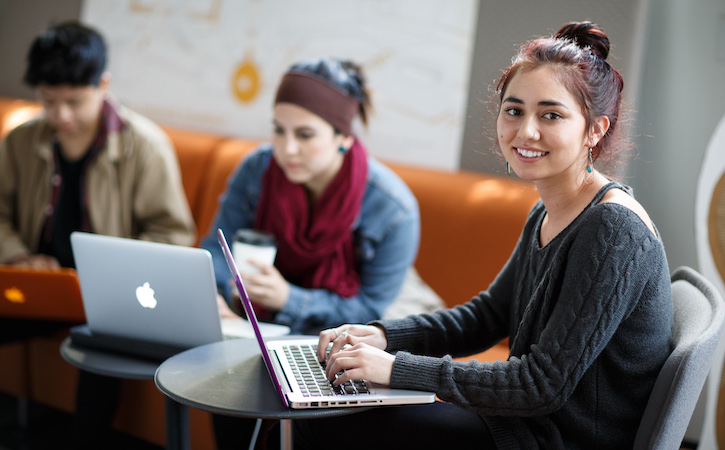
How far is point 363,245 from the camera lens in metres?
2.15

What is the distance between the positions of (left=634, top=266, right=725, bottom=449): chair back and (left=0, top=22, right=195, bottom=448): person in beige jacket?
5.64ft

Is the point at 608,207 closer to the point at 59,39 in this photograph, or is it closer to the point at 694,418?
the point at 694,418

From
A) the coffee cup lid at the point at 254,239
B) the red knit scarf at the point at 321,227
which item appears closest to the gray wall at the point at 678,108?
the red knit scarf at the point at 321,227

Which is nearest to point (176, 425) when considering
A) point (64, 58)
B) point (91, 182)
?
point (91, 182)

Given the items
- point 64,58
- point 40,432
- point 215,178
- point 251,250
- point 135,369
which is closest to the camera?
point 135,369

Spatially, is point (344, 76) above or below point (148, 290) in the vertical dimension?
above

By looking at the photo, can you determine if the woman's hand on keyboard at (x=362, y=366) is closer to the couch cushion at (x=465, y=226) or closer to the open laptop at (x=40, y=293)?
the open laptop at (x=40, y=293)

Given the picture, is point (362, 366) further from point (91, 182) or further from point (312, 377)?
point (91, 182)

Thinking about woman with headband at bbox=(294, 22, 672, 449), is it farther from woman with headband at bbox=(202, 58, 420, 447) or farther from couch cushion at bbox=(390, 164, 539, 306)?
couch cushion at bbox=(390, 164, 539, 306)

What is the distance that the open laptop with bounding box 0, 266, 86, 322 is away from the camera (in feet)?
5.98

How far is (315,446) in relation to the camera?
147 cm

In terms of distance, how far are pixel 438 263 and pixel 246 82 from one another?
4.17ft

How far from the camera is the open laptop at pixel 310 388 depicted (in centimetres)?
117

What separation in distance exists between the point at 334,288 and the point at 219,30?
1.59 metres
